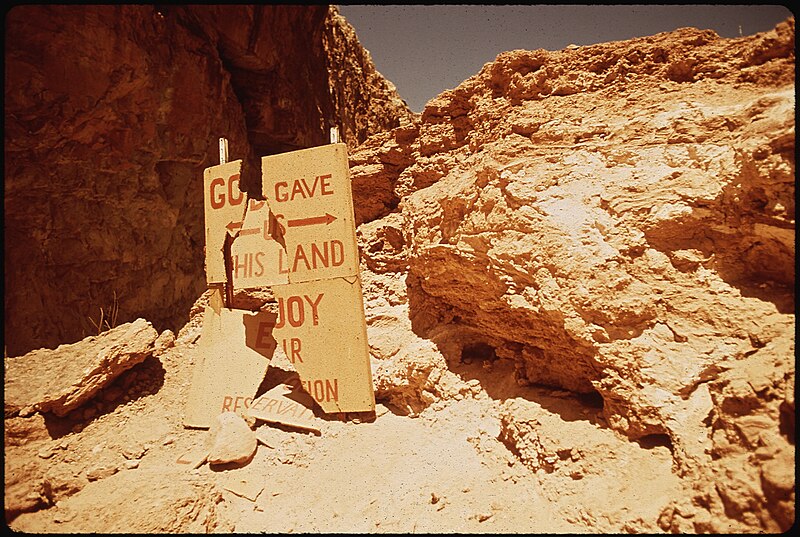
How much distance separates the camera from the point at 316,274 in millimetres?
3465

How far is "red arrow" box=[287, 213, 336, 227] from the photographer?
346 centimetres

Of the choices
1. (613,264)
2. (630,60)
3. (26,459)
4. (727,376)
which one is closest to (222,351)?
(26,459)

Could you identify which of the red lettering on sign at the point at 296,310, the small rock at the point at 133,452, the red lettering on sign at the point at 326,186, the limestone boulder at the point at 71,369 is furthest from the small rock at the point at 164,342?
the red lettering on sign at the point at 326,186

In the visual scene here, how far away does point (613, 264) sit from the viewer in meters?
2.47

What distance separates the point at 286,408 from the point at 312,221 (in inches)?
67.3

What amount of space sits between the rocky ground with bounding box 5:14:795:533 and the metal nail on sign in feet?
1.13

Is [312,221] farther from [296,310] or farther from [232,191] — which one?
[232,191]

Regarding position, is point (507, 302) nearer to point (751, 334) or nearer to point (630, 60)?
point (751, 334)

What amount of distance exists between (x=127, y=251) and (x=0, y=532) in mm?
3242

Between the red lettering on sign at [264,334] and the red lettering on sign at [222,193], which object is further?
the red lettering on sign at [222,193]

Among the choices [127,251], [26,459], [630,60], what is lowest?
[26,459]

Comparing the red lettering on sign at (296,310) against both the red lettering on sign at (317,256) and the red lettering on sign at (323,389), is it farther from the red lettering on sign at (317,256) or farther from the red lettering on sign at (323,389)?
the red lettering on sign at (323,389)

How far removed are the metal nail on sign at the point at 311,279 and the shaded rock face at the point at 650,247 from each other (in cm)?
65

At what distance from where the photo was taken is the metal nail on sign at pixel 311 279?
11.0ft
